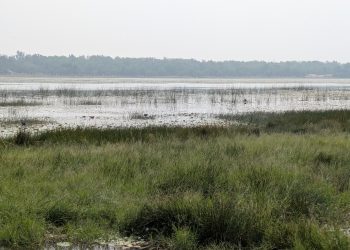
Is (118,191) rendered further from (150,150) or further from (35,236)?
(150,150)

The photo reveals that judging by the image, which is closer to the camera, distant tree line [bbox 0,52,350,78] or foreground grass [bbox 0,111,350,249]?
foreground grass [bbox 0,111,350,249]

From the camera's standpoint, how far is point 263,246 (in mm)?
5977

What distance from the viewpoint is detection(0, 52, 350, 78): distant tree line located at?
569 feet

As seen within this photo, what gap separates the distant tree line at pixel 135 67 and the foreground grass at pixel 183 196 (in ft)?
535

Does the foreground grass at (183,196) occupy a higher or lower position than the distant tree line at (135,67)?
lower

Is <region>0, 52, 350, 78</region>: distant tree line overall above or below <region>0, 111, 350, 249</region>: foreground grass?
above

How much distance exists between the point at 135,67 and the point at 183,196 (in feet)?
571

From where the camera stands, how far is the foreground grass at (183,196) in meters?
6.28

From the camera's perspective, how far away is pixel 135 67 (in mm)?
179125

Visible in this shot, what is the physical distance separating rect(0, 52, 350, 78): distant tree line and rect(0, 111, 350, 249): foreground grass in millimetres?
162960

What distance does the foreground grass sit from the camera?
6.28 metres

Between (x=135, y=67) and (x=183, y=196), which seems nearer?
(x=183, y=196)

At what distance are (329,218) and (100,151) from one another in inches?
256

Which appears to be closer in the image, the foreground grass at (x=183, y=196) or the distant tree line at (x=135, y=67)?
the foreground grass at (x=183, y=196)
